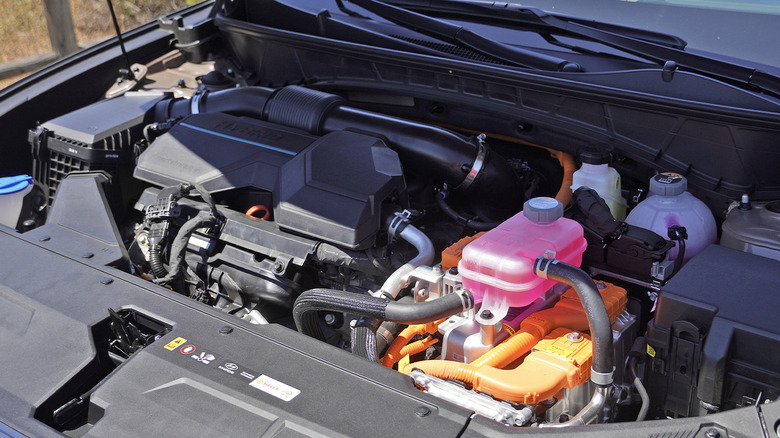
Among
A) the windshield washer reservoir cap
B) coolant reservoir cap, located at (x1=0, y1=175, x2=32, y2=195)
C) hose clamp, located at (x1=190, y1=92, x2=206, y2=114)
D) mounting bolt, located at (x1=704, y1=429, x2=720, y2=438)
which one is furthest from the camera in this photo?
hose clamp, located at (x1=190, y1=92, x2=206, y2=114)

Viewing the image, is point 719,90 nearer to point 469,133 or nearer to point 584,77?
point 584,77

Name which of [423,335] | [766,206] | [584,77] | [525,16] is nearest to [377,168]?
[423,335]

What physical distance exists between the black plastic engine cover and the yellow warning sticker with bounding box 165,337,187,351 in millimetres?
480

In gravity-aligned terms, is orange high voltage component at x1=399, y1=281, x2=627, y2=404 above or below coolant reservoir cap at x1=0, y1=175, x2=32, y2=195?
above

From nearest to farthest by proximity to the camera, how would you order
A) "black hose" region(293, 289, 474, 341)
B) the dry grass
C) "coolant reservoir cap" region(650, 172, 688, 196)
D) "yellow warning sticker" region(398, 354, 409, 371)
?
"black hose" region(293, 289, 474, 341), "yellow warning sticker" region(398, 354, 409, 371), "coolant reservoir cap" region(650, 172, 688, 196), the dry grass

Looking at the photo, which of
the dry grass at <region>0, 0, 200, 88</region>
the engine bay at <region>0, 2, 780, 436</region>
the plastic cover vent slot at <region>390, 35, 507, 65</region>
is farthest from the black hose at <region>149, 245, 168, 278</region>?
the dry grass at <region>0, 0, 200, 88</region>

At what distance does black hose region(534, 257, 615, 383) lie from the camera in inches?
57.5

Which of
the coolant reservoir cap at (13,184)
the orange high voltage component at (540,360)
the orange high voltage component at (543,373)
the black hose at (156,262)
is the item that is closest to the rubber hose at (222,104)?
the coolant reservoir cap at (13,184)

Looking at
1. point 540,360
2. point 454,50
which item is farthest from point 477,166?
point 540,360

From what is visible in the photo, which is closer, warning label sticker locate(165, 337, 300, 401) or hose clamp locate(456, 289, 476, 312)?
warning label sticker locate(165, 337, 300, 401)

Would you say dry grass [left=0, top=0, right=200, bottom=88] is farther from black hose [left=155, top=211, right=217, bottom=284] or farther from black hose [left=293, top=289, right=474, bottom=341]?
black hose [left=293, top=289, right=474, bottom=341]

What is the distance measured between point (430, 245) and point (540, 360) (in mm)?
462

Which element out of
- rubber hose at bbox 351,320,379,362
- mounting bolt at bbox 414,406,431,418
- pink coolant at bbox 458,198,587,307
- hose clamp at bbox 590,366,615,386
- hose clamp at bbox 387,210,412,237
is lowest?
rubber hose at bbox 351,320,379,362

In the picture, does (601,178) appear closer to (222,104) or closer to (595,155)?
(595,155)
